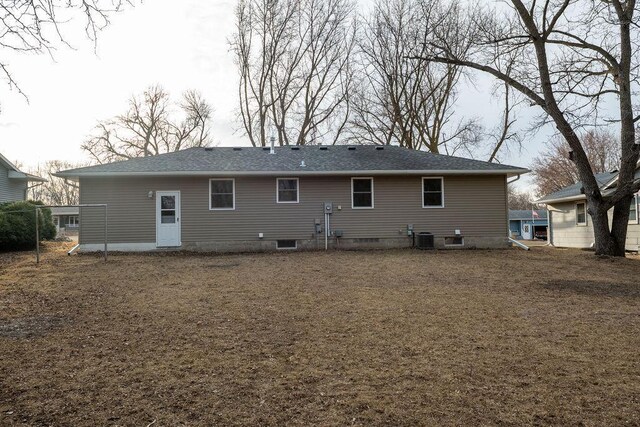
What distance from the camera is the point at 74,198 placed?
163ft

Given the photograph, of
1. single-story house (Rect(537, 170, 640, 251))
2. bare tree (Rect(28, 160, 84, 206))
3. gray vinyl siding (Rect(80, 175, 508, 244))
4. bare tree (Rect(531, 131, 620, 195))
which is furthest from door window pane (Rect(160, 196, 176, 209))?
bare tree (Rect(28, 160, 84, 206))

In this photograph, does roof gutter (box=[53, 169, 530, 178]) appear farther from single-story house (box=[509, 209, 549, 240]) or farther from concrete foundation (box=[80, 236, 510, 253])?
single-story house (box=[509, 209, 549, 240])

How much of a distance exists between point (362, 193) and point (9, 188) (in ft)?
59.9

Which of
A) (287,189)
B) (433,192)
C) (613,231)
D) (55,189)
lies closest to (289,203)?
(287,189)

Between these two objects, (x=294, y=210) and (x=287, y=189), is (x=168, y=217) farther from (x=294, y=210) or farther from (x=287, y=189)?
(x=294, y=210)

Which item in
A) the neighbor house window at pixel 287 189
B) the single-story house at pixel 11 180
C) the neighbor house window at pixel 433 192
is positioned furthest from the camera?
the single-story house at pixel 11 180

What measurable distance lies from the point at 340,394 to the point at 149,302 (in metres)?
4.01

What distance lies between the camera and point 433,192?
1438cm

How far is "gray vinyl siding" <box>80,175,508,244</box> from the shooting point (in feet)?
43.9

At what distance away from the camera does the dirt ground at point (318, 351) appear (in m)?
2.81

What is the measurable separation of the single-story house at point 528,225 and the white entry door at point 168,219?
34.6m

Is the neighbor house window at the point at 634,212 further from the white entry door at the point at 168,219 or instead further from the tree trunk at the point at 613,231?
the white entry door at the point at 168,219

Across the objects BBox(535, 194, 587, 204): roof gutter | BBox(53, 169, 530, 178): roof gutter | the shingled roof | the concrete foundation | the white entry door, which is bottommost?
the concrete foundation

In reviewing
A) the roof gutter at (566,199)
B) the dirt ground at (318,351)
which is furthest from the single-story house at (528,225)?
the dirt ground at (318,351)
